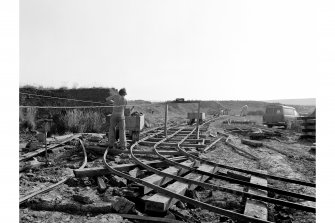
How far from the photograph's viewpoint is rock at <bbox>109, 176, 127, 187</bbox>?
4.91 meters

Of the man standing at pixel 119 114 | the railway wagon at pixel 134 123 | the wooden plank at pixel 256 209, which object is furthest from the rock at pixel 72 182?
the railway wagon at pixel 134 123

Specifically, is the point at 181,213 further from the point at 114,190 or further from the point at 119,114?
the point at 119,114

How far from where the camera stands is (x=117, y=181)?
496cm

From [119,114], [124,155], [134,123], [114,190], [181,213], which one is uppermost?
[119,114]

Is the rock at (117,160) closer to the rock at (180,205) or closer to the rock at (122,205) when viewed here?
the rock at (122,205)

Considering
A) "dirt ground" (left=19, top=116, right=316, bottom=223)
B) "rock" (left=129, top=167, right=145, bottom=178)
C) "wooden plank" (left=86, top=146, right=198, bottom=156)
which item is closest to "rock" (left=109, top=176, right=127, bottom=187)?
"dirt ground" (left=19, top=116, right=316, bottom=223)

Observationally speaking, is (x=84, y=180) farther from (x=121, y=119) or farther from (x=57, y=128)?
(x=57, y=128)

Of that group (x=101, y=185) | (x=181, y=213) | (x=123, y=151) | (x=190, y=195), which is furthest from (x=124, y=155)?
(x=181, y=213)

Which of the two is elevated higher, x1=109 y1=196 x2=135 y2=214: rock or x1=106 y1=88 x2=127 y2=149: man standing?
x1=106 y1=88 x2=127 y2=149: man standing

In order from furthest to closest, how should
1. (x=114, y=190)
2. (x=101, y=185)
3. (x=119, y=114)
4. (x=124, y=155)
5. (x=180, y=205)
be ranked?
(x=119, y=114) → (x=124, y=155) → (x=101, y=185) → (x=114, y=190) → (x=180, y=205)

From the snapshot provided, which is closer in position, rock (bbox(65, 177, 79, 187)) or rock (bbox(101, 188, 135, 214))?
rock (bbox(101, 188, 135, 214))

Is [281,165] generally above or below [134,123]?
below

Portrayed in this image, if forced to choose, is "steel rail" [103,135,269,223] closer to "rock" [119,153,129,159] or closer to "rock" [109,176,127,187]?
"rock" [109,176,127,187]

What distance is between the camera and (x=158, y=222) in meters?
3.47
